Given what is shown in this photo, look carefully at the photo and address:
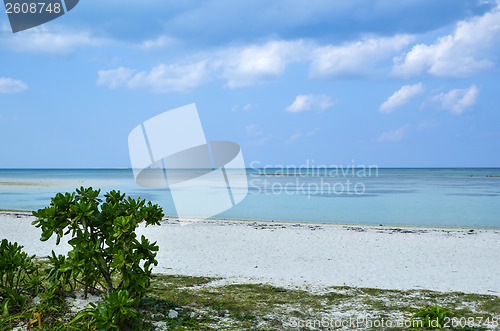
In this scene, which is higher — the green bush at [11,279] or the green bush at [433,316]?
the green bush at [11,279]

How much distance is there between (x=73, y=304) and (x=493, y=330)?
4383 mm

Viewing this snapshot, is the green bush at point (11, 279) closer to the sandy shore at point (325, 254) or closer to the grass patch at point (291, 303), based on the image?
the grass patch at point (291, 303)

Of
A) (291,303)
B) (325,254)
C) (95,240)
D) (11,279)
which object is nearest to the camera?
(95,240)

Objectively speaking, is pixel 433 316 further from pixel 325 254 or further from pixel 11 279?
pixel 11 279

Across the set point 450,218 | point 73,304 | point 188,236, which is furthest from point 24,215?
point 450,218

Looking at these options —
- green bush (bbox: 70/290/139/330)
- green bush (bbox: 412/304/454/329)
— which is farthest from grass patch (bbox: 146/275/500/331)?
green bush (bbox: 70/290/139/330)

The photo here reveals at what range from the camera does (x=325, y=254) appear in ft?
28.6

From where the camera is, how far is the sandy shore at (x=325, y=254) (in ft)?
22.0

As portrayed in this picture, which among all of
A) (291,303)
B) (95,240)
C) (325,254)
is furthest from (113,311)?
(325,254)

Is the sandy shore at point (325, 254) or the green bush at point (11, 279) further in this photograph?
the sandy shore at point (325, 254)

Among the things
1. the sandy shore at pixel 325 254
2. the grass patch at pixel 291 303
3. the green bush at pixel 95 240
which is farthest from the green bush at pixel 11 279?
the sandy shore at pixel 325 254

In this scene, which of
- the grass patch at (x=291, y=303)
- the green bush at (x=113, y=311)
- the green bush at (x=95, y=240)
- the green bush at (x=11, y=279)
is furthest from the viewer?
the grass patch at (x=291, y=303)

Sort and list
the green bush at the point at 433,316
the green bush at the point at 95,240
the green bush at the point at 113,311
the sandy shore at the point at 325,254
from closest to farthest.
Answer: the green bush at the point at 113,311, the green bush at the point at 95,240, the green bush at the point at 433,316, the sandy shore at the point at 325,254

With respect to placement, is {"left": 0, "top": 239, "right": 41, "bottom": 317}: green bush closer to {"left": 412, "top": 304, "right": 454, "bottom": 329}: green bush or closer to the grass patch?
the grass patch
